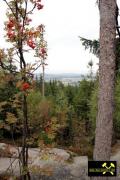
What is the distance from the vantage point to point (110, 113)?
25.6ft

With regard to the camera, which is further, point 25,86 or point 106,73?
point 106,73

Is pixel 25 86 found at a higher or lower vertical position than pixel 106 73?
lower

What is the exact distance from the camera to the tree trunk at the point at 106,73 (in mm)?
7664

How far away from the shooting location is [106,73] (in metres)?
7.72

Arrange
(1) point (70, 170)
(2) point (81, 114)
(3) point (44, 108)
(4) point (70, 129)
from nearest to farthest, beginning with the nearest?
(1) point (70, 170)
(3) point (44, 108)
(4) point (70, 129)
(2) point (81, 114)

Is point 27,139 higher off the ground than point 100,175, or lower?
higher

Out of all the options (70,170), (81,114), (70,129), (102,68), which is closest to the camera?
(102,68)

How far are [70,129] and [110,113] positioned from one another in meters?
21.4

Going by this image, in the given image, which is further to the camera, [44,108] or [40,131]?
[44,108]

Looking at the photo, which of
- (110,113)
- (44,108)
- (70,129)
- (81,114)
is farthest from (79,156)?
(81,114)

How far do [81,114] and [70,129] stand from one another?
4.45 m

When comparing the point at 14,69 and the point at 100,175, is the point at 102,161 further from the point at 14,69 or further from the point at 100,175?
the point at 14,69

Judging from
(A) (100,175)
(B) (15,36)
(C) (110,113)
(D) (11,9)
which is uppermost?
(D) (11,9)

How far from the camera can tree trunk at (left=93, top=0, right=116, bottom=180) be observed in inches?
302
